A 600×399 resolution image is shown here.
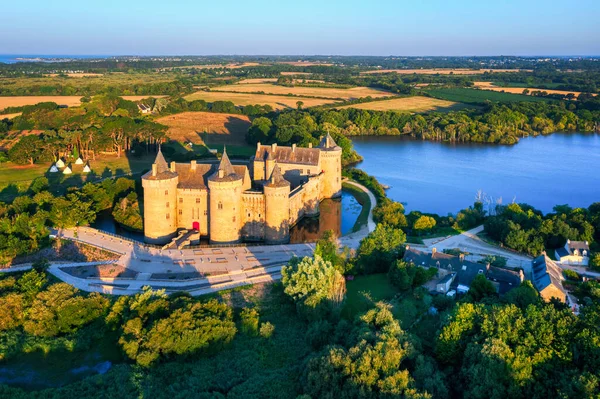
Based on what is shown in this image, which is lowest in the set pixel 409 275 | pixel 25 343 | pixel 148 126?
pixel 25 343

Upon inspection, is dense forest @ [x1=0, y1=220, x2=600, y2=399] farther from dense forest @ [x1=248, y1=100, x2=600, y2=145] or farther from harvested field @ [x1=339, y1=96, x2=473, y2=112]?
harvested field @ [x1=339, y1=96, x2=473, y2=112]

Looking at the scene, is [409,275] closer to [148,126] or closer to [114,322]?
[114,322]

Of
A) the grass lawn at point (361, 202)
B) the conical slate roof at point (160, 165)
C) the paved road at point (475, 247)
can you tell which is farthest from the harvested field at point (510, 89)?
the conical slate roof at point (160, 165)

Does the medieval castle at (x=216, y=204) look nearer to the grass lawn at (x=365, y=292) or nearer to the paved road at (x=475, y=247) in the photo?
the grass lawn at (x=365, y=292)

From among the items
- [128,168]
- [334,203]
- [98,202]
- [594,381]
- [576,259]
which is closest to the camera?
[594,381]

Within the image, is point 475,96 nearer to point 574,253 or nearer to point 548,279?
point 574,253

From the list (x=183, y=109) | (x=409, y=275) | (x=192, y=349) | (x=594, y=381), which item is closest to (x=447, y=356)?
(x=594, y=381)

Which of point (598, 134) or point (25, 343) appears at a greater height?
point (598, 134)

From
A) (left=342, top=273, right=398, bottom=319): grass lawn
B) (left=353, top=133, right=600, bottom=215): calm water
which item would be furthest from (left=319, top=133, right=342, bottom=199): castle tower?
(left=342, top=273, right=398, bottom=319): grass lawn
